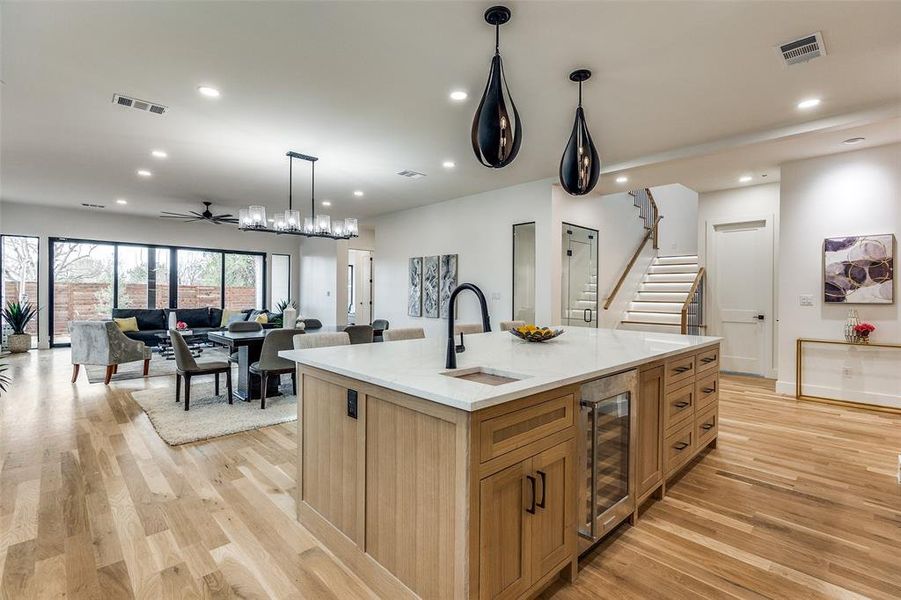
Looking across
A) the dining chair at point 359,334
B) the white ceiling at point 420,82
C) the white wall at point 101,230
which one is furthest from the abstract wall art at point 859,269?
the white wall at point 101,230

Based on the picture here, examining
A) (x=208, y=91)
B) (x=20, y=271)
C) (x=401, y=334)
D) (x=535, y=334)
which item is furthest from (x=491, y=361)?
(x=20, y=271)

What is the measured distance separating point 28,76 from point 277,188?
11.4 ft

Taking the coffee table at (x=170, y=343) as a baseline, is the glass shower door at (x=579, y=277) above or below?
above

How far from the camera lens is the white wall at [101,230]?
8.13 meters

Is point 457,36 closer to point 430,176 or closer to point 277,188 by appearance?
point 430,176

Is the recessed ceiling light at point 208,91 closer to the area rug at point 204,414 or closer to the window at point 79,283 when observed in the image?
the area rug at point 204,414

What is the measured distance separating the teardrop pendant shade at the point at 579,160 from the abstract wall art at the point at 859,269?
368 centimetres

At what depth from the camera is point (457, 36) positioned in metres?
2.58

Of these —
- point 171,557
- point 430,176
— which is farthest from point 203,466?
point 430,176

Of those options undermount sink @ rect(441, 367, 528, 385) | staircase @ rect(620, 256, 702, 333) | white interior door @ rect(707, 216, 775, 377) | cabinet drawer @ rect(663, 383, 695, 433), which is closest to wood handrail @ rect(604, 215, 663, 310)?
staircase @ rect(620, 256, 702, 333)

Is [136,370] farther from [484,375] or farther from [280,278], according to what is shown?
[484,375]

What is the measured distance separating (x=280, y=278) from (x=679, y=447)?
1078cm

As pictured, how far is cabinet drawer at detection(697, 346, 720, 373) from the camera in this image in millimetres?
2980

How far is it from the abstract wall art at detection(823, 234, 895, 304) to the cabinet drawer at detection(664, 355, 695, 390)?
320 centimetres
